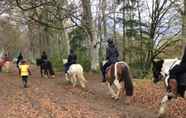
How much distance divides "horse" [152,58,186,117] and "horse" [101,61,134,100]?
1.42 meters

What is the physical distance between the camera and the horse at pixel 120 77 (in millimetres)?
14898

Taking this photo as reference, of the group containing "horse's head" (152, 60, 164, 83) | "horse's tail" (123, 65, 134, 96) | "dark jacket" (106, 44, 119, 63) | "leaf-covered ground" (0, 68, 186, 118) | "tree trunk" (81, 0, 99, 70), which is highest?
"tree trunk" (81, 0, 99, 70)

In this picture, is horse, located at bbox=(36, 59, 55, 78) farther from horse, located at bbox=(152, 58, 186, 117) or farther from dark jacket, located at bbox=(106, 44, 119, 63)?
horse, located at bbox=(152, 58, 186, 117)

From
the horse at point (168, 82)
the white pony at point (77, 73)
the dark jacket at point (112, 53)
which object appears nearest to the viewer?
the horse at point (168, 82)

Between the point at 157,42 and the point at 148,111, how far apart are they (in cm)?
2230

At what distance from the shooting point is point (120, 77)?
15.4 m

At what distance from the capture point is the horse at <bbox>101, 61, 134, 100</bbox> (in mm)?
14898

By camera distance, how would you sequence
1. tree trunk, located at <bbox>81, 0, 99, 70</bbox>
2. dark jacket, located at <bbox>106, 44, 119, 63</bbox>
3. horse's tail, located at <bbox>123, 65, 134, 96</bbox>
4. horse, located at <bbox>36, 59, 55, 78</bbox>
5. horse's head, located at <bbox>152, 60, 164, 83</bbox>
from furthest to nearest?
tree trunk, located at <bbox>81, 0, 99, 70</bbox> → horse, located at <bbox>36, 59, 55, 78</bbox> → dark jacket, located at <bbox>106, 44, 119, 63</bbox> → horse's tail, located at <bbox>123, 65, 134, 96</bbox> → horse's head, located at <bbox>152, 60, 164, 83</bbox>

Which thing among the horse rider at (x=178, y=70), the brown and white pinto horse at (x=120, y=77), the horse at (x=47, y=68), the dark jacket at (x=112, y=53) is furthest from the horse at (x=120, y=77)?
the horse at (x=47, y=68)

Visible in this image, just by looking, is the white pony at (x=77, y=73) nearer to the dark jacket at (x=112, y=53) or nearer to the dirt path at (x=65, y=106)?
the dirt path at (x=65, y=106)

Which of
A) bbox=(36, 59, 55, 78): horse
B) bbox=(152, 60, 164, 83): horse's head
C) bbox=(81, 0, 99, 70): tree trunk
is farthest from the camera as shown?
bbox=(81, 0, 99, 70): tree trunk

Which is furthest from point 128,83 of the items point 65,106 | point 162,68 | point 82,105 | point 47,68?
point 47,68

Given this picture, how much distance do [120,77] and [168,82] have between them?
4313mm

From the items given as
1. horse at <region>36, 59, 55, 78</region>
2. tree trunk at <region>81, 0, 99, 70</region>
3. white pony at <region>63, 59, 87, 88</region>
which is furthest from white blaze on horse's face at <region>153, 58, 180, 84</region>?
tree trunk at <region>81, 0, 99, 70</region>
